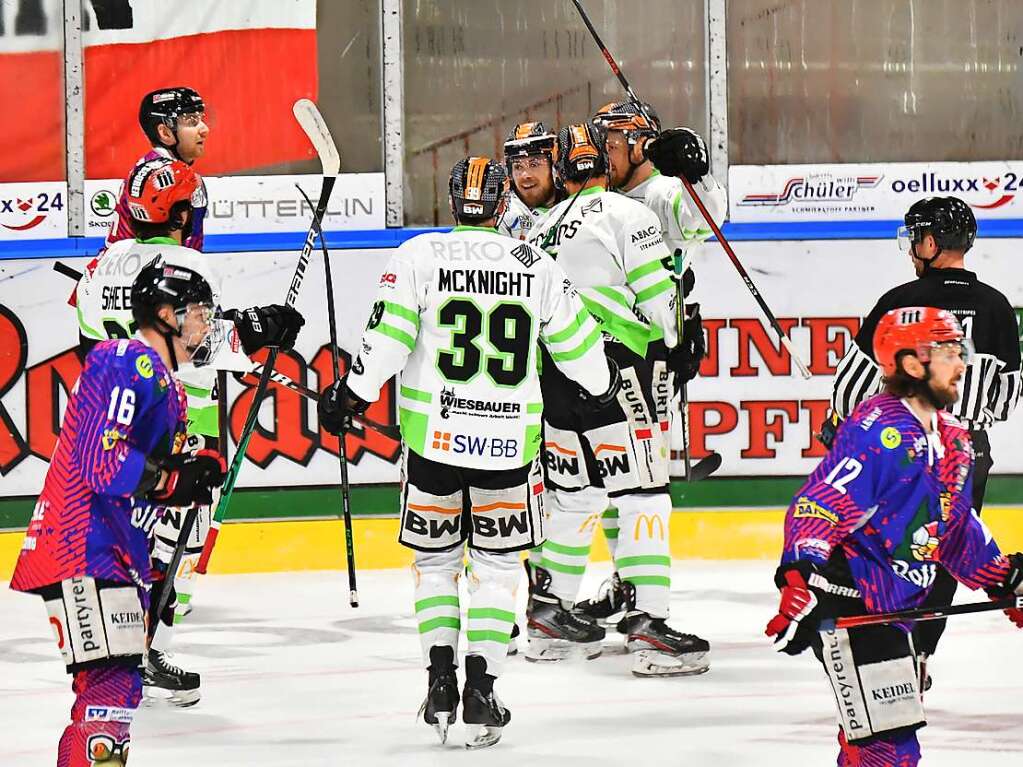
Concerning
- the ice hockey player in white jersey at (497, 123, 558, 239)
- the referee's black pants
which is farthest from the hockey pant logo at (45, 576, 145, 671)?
the ice hockey player in white jersey at (497, 123, 558, 239)

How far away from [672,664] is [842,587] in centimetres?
187

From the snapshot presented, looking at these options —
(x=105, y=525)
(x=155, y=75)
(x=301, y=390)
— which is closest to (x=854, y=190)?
(x=155, y=75)

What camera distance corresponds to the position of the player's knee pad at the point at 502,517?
4.42 metres

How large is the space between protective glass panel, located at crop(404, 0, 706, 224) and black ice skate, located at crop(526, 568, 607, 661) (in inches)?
109

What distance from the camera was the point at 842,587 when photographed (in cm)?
327

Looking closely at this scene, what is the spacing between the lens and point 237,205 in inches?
288

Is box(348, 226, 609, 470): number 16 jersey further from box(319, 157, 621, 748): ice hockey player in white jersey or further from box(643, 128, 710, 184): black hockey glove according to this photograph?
box(643, 128, 710, 184): black hockey glove

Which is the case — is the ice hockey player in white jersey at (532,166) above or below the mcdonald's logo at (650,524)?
above

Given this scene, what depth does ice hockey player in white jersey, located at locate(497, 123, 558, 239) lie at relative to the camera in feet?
17.3

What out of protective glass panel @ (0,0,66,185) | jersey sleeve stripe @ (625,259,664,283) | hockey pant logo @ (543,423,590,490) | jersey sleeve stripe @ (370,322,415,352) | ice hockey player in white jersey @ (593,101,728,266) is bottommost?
hockey pant logo @ (543,423,590,490)

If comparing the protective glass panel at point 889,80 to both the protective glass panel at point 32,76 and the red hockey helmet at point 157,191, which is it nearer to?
the protective glass panel at point 32,76

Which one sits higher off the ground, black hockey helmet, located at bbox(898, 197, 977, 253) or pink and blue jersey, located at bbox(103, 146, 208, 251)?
pink and blue jersey, located at bbox(103, 146, 208, 251)

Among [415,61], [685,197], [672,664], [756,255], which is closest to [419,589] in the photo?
[672,664]

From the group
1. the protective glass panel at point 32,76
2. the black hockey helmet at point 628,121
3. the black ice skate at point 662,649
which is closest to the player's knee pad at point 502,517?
the black ice skate at point 662,649
